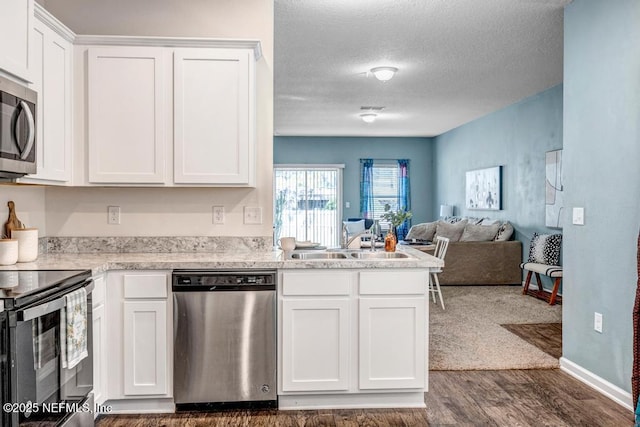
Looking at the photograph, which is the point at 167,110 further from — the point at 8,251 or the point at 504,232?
the point at 504,232

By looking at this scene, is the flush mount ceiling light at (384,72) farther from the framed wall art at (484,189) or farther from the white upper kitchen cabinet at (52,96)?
the framed wall art at (484,189)

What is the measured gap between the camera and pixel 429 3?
3.60 m

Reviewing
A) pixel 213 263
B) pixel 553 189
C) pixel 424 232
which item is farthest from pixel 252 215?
pixel 424 232

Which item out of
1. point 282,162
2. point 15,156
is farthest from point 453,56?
point 282,162

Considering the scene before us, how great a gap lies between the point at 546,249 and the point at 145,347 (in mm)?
5009

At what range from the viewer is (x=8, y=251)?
273 cm

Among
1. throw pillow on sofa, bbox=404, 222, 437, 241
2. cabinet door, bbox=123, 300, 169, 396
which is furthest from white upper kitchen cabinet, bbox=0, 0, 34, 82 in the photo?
throw pillow on sofa, bbox=404, 222, 437, 241

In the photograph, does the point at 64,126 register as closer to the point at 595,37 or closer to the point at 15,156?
the point at 15,156

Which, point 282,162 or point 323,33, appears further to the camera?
point 282,162

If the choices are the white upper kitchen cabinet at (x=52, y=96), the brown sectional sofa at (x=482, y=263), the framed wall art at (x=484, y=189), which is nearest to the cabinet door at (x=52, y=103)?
the white upper kitchen cabinet at (x=52, y=96)

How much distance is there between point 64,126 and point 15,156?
674mm

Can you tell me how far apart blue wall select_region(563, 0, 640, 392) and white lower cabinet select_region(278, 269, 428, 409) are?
3.98 ft

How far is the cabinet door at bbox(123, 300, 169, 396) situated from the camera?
2.82 meters

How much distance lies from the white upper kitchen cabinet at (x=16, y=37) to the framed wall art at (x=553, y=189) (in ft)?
18.6
